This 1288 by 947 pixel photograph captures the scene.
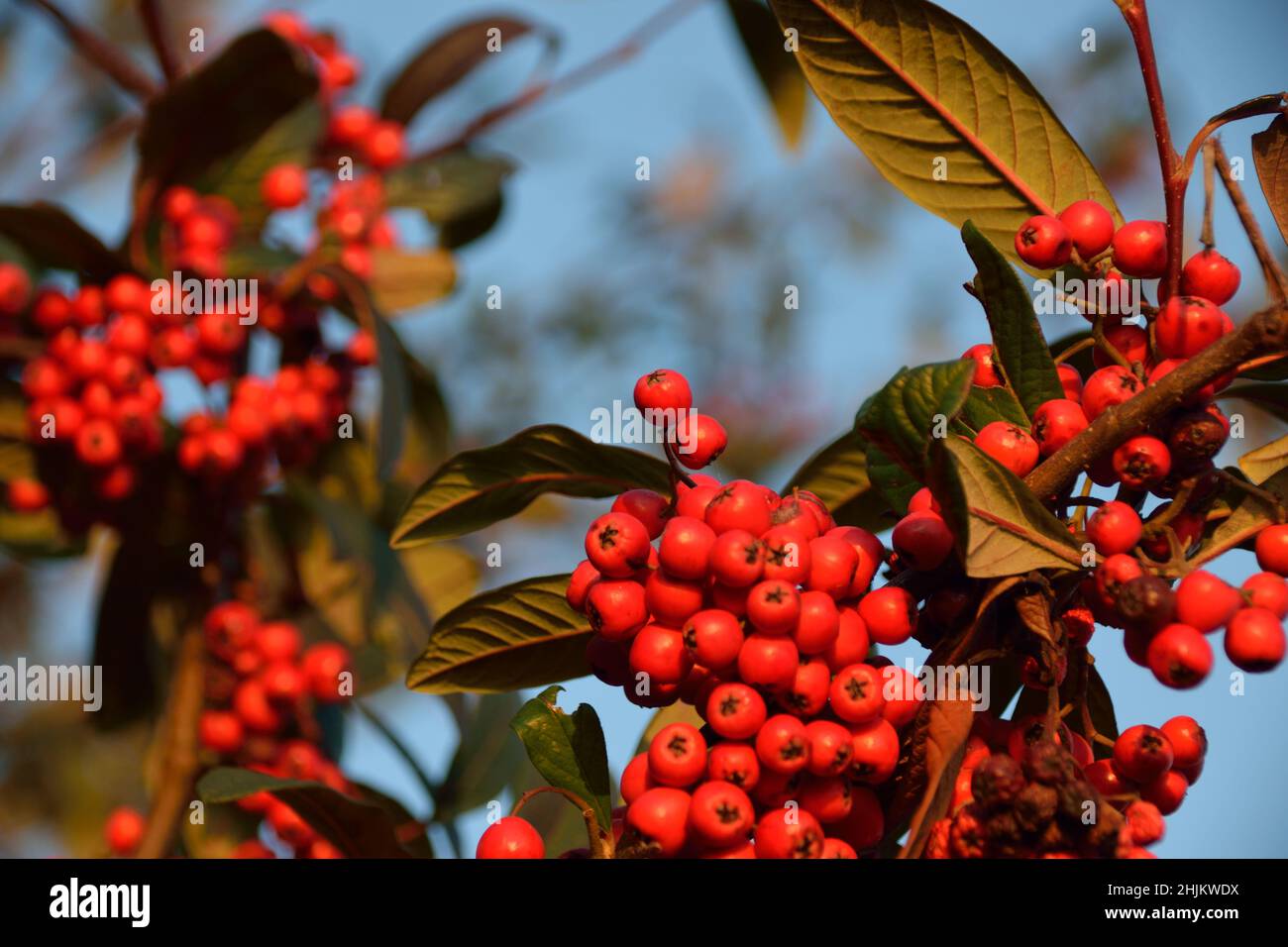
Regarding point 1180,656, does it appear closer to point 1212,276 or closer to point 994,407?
point 994,407

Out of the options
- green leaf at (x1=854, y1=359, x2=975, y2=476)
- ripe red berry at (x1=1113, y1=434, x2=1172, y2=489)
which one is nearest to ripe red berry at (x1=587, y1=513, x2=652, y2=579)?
green leaf at (x1=854, y1=359, x2=975, y2=476)

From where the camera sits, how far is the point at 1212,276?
1.50 m

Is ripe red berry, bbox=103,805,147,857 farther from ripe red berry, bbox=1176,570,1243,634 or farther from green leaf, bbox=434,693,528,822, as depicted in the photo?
ripe red berry, bbox=1176,570,1243,634

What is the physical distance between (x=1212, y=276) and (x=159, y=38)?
276cm

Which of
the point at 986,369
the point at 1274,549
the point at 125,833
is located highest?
the point at 986,369

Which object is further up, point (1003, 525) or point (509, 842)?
point (1003, 525)

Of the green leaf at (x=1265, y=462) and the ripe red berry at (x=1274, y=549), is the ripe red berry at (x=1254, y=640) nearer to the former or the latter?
the ripe red berry at (x=1274, y=549)

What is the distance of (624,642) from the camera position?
152 cm

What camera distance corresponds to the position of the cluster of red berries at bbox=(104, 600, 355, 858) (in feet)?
9.99

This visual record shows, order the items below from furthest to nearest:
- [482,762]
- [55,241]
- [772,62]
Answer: [772,62], [55,241], [482,762]

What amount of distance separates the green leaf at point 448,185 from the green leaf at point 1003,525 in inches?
101

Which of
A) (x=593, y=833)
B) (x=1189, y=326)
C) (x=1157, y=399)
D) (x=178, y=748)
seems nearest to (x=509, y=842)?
(x=593, y=833)

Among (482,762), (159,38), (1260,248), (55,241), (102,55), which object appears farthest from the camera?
(102,55)
